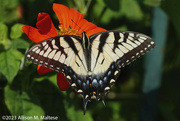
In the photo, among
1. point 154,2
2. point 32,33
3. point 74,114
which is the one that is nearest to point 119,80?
point 74,114

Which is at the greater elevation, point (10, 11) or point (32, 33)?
point (32, 33)

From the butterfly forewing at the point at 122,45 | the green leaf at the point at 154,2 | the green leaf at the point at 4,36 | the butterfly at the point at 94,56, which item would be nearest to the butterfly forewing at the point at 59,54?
the butterfly at the point at 94,56

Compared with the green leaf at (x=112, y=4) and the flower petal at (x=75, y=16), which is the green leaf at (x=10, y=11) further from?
the green leaf at (x=112, y=4)

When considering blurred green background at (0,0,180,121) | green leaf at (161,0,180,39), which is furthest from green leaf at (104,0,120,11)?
green leaf at (161,0,180,39)

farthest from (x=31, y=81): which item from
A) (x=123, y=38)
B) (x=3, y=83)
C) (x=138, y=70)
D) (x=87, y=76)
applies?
(x=138, y=70)

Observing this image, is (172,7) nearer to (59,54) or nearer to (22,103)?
(59,54)
